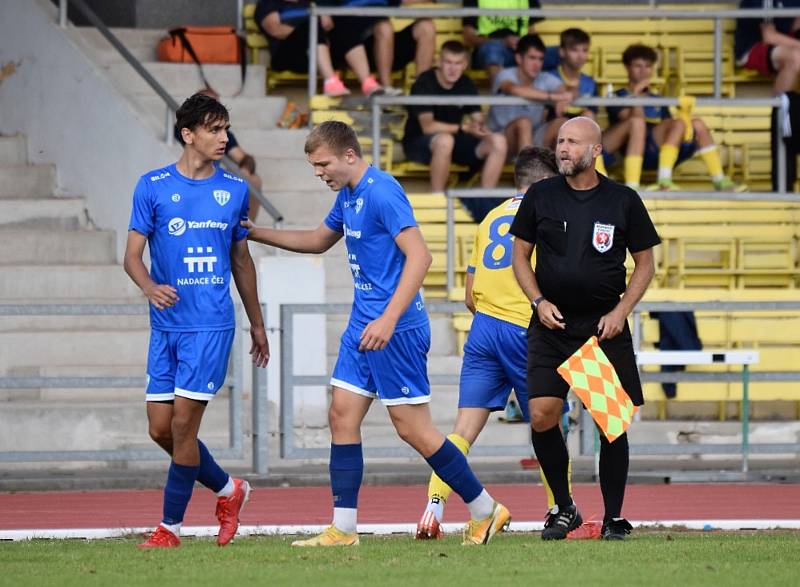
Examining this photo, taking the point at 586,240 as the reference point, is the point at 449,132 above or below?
above

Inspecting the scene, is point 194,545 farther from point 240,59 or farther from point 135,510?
point 240,59

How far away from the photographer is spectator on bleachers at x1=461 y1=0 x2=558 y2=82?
693 inches

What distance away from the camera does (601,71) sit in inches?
729

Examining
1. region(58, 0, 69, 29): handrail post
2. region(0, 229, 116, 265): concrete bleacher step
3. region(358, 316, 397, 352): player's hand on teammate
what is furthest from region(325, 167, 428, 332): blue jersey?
region(58, 0, 69, 29): handrail post

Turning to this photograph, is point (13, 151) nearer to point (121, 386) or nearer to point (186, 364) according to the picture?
point (121, 386)

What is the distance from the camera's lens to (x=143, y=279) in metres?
8.51

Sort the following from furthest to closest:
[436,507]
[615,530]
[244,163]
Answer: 1. [244,163]
2. [436,507]
3. [615,530]

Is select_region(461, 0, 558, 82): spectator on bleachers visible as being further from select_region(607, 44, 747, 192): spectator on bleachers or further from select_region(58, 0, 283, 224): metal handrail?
select_region(58, 0, 283, 224): metal handrail

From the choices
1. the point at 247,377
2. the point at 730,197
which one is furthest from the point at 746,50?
the point at 247,377

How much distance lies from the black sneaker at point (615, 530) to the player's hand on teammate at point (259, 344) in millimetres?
1958

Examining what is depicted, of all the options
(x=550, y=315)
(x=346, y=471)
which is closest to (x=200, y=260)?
(x=346, y=471)

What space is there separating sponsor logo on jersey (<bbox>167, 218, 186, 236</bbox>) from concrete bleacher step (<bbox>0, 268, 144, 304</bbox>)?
286 inches

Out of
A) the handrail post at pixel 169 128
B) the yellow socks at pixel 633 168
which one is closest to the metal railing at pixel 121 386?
the handrail post at pixel 169 128

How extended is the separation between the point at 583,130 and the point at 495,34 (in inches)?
362
